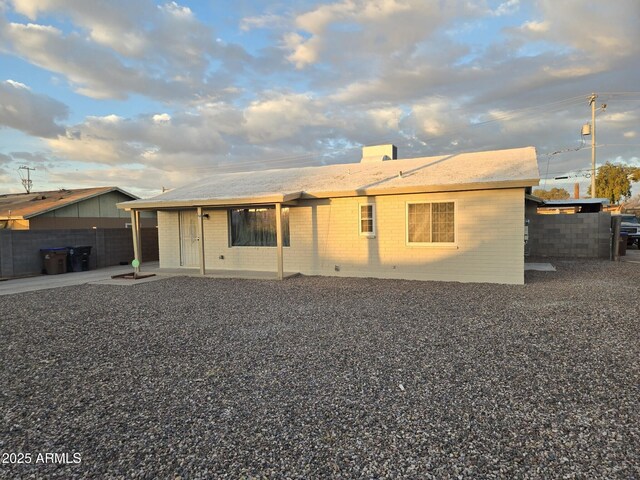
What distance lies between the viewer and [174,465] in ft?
8.70

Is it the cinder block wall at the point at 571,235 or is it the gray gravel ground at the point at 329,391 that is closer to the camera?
the gray gravel ground at the point at 329,391

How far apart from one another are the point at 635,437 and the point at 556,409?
0.54 metres

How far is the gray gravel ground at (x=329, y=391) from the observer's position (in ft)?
8.80

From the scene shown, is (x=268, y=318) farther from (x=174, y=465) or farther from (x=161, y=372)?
(x=174, y=465)

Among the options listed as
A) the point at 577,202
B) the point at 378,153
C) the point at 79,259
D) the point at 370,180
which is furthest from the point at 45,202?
the point at 577,202

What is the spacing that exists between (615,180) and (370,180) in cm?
3562

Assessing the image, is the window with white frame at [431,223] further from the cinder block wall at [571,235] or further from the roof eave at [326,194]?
the cinder block wall at [571,235]

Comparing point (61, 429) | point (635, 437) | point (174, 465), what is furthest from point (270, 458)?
point (635, 437)

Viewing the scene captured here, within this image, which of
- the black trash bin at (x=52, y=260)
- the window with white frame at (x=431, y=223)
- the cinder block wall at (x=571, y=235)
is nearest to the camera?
the window with white frame at (x=431, y=223)

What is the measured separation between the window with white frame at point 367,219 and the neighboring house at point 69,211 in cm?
1619

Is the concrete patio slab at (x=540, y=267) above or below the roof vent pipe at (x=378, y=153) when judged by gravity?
below

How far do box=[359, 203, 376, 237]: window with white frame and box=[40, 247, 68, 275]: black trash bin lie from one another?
10.6 meters

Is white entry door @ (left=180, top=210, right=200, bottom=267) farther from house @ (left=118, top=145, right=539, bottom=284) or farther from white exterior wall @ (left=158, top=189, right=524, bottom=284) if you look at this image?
white exterior wall @ (left=158, top=189, right=524, bottom=284)

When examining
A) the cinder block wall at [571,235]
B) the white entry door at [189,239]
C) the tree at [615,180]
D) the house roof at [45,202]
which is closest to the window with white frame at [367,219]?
the white entry door at [189,239]
